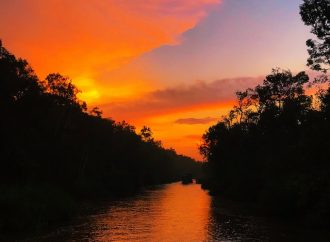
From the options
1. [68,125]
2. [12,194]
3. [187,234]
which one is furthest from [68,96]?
[187,234]

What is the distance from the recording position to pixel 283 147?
247 feet

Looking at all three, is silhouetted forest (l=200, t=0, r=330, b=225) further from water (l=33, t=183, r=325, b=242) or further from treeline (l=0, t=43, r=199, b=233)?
treeline (l=0, t=43, r=199, b=233)

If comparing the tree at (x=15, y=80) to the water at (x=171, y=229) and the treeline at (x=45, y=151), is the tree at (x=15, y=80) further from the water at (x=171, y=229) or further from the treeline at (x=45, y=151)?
the water at (x=171, y=229)

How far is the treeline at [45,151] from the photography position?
44.3m

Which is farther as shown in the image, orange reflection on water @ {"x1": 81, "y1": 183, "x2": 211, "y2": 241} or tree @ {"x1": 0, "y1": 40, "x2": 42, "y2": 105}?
tree @ {"x1": 0, "y1": 40, "x2": 42, "y2": 105}

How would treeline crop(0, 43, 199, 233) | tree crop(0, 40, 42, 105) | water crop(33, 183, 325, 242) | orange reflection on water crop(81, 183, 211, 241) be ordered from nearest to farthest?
1. water crop(33, 183, 325, 242)
2. orange reflection on water crop(81, 183, 211, 241)
3. treeline crop(0, 43, 199, 233)
4. tree crop(0, 40, 42, 105)

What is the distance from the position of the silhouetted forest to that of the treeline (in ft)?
83.4

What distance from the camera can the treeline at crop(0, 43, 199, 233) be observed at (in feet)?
145

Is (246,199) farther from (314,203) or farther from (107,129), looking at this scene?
(107,129)

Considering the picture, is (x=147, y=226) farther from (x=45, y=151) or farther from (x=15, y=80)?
(x=45, y=151)

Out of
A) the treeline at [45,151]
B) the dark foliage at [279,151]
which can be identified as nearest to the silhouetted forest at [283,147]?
the dark foliage at [279,151]

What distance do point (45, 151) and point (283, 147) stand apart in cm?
3981

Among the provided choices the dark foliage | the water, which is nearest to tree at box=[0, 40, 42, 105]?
the water

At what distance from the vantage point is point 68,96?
249ft
